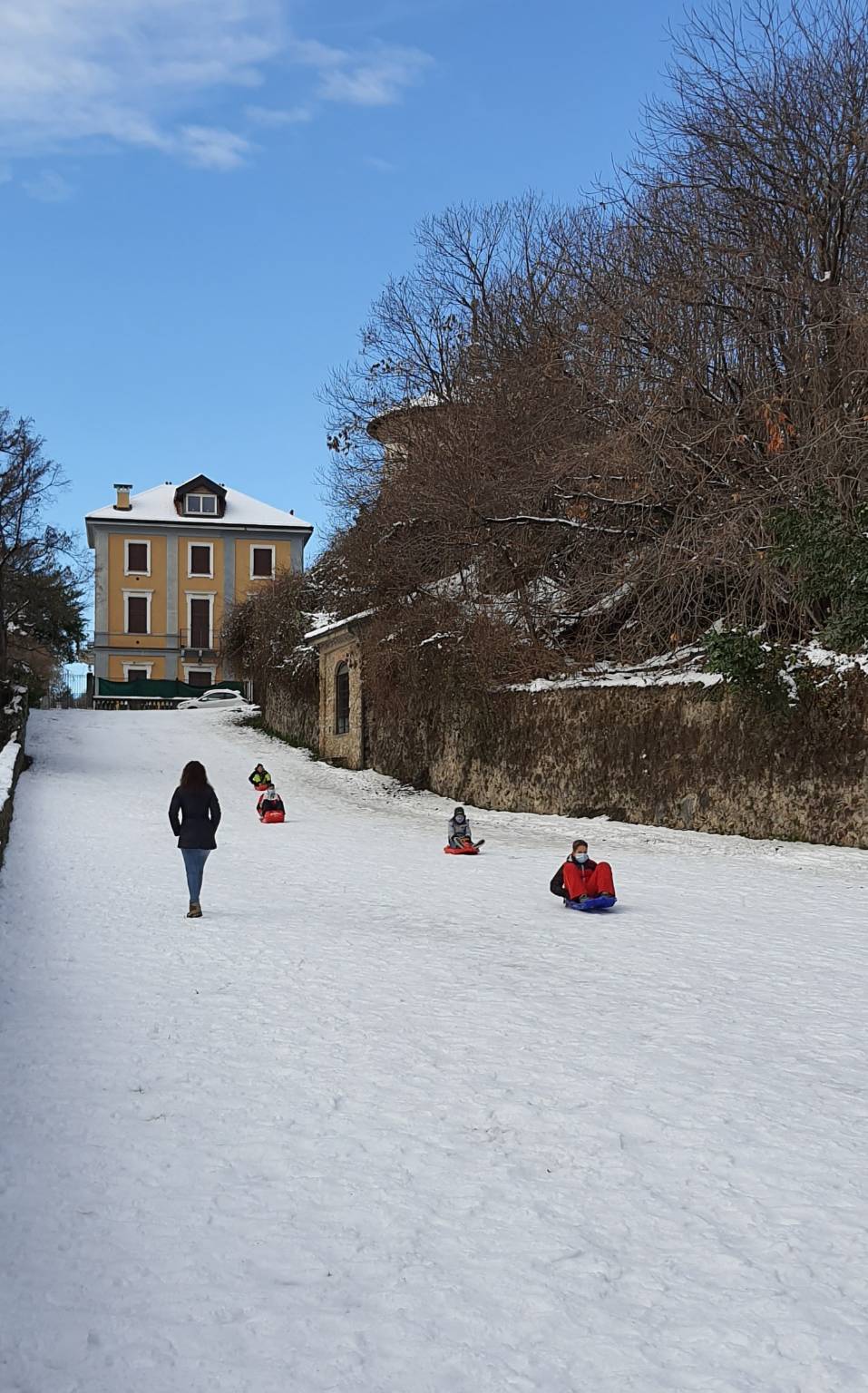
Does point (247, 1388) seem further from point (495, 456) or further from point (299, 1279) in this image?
point (495, 456)

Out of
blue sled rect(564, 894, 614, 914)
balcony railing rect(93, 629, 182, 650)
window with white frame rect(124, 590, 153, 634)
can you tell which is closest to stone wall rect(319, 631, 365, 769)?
blue sled rect(564, 894, 614, 914)

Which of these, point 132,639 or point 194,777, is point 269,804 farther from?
point 132,639

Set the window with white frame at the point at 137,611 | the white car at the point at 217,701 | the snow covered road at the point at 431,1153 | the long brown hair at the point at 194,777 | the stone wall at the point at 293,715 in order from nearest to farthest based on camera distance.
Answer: the snow covered road at the point at 431,1153 < the long brown hair at the point at 194,777 < the stone wall at the point at 293,715 < the white car at the point at 217,701 < the window with white frame at the point at 137,611

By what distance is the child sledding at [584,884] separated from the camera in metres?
14.2

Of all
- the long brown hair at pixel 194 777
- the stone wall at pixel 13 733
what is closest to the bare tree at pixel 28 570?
the stone wall at pixel 13 733

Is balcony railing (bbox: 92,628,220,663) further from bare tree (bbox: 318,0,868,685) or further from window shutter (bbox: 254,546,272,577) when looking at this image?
bare tree (bbox: 318,0,868,685)

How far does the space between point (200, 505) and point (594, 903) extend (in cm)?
5846

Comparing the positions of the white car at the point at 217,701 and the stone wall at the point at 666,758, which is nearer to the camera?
the stone wall at the point at 666,758

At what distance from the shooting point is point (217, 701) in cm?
5594

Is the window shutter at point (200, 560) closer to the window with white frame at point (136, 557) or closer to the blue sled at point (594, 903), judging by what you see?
the window with white frame at point (136, 557)

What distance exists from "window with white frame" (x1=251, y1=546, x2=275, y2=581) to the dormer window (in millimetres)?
3106

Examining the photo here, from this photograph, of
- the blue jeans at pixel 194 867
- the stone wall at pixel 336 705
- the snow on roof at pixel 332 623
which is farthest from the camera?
the stone wall at pixel 336 705

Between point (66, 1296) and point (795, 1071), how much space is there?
15.0 ft

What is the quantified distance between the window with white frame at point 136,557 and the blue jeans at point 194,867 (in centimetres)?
5616
